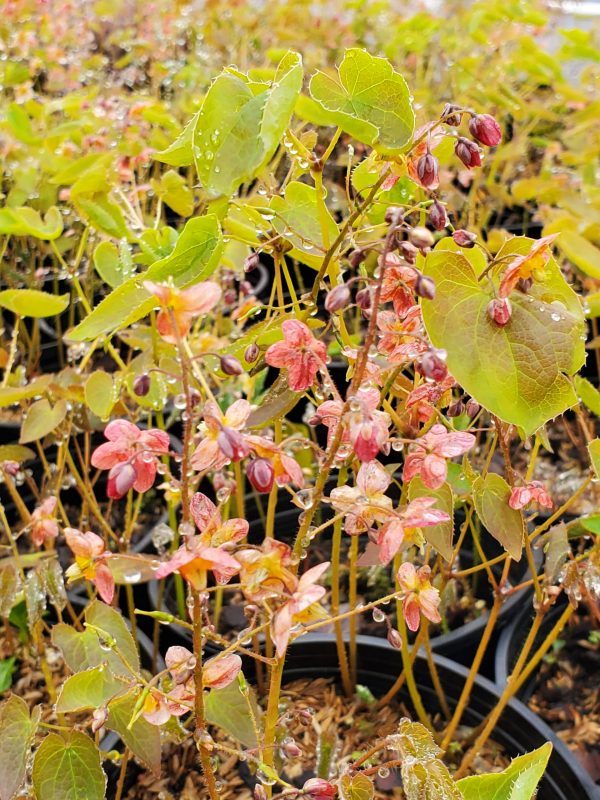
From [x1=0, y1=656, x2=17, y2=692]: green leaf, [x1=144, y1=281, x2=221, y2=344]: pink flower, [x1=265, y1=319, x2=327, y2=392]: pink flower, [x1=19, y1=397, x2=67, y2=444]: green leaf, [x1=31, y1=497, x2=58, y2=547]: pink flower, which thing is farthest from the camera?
[x1=0, y1=656, x2=17, y2=692]: green leaf

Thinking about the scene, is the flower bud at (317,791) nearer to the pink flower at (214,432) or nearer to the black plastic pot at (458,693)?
the pink flower at (214,432)

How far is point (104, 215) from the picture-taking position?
1.03 metres

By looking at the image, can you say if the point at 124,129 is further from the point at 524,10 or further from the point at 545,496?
the point at 524,10

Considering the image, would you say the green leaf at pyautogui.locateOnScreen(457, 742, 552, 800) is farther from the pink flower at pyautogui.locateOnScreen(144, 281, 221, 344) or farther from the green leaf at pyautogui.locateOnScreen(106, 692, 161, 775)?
the pink flower at pyautogui.locateOnScreen(144, 281, 221, 344)

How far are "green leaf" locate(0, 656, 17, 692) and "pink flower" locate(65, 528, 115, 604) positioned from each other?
0.72 m

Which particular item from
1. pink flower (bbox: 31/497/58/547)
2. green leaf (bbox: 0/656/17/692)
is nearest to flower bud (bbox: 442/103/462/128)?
pink flower (bbox: 31/497/58/547)

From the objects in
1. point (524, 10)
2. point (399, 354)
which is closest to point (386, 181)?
point (399, 354)

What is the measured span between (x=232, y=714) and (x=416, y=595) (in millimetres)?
256

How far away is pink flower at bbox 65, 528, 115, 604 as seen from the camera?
60cm

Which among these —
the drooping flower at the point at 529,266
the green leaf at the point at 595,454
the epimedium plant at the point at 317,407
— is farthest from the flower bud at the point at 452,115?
the green leaf at the point at 595,454

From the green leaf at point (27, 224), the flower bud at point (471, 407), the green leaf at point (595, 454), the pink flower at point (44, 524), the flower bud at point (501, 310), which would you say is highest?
the flower bud at point (501, 310)

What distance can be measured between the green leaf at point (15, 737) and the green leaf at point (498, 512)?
0.45m

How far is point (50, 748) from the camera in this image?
0.69 metres

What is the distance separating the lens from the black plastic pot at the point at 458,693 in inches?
37.4
